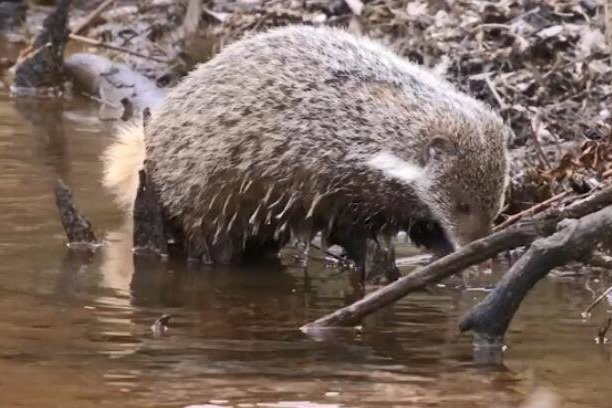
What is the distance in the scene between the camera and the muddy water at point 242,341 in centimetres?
479

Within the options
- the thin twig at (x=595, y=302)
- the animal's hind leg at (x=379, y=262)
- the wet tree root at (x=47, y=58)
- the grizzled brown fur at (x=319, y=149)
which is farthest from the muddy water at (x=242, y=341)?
the wet tree root at (x=47, y=58)

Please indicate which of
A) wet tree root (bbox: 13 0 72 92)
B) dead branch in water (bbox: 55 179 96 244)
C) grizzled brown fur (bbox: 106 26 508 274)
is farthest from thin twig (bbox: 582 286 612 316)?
wet tree root (bbox: 13 0 72 92)

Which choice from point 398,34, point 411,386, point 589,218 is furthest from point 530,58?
point 411,386

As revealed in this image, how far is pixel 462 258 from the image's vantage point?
544 centimetres

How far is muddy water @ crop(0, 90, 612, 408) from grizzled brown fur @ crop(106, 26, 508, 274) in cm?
28

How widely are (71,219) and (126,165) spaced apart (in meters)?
0.66

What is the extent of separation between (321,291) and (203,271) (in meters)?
0.81

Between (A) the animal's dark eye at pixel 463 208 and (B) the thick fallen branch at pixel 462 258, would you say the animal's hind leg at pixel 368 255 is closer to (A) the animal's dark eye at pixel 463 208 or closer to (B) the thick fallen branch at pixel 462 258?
(A) the animal's dark eye at pixel 463 208

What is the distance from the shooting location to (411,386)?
495cm

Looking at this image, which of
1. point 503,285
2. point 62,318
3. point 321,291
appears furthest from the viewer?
point 321,291

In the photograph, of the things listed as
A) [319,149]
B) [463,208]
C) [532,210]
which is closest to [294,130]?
[319,149]

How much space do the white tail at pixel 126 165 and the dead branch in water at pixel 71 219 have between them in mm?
396

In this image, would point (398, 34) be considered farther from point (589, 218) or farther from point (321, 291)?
point (589, 218)

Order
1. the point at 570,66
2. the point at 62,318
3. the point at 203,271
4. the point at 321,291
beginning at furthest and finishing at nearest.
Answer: the point at 570,66
the point at 203,271
the point at 321,291
the point at 62,318
